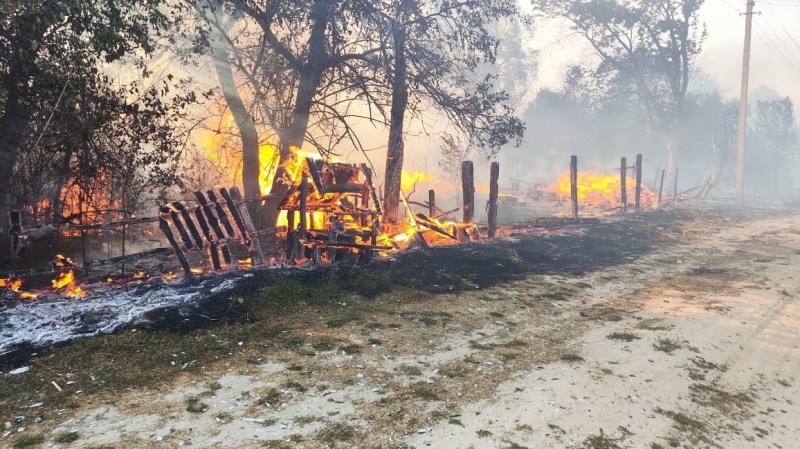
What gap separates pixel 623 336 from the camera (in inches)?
265

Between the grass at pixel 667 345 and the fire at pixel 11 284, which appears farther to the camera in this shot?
the fire at pixel 11 284

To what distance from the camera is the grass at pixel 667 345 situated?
6273 millimetres

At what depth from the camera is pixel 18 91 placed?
6.75 metres

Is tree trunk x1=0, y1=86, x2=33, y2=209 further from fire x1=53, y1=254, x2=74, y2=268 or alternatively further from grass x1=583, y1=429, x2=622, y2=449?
grass x1=583, y1=429, x2=622, y2=449

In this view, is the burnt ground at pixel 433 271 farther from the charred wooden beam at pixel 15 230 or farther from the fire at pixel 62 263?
the charred wooden beam at pixel 15 230

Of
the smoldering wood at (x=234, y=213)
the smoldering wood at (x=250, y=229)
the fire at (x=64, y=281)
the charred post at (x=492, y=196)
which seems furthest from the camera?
the charred post at (x=492, y=196)

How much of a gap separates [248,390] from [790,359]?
696 centimetres

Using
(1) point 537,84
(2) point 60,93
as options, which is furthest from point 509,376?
(1) point 537,84

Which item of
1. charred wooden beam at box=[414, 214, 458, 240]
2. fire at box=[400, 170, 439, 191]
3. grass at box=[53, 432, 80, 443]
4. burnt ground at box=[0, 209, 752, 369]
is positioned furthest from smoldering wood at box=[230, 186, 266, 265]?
fire at box=[400, 170, 439, 191]

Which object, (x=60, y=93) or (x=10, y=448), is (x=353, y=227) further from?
(x=10, y=448)

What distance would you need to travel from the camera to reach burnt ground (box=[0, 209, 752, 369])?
6.44m

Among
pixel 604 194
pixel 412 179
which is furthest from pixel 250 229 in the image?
pixel 604 194

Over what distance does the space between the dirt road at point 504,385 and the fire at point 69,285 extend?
3.36m

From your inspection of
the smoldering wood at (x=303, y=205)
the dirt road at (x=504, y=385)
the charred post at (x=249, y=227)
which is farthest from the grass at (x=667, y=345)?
the charred post at (x=249, y=227)
